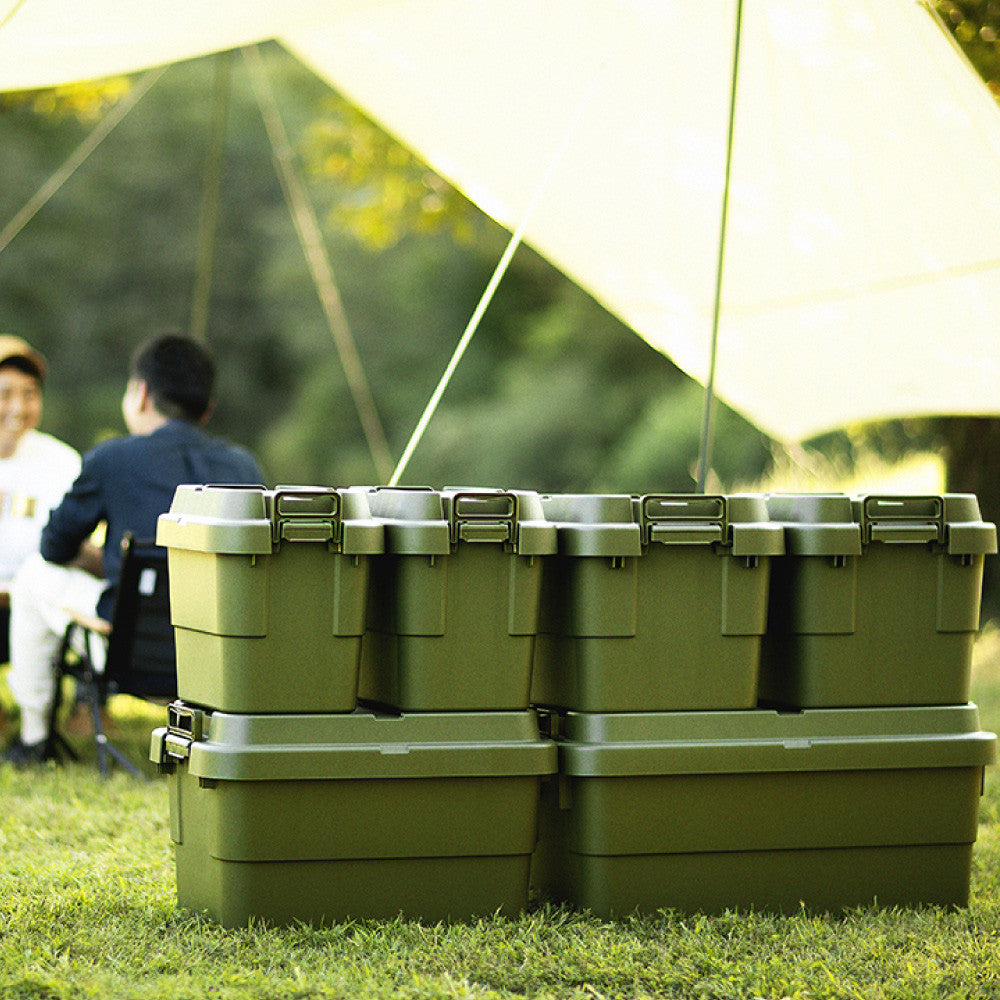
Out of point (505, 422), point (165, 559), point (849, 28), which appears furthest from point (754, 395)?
point (505, 422)

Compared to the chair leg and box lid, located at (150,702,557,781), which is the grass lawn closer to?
box lid, located at (150,702,557,781)

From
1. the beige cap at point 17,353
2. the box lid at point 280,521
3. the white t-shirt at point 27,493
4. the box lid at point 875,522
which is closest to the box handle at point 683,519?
the box lid at point 875,522

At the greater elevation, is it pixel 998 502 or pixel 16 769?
pixel 998 502

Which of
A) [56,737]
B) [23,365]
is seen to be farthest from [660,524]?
[23,365]

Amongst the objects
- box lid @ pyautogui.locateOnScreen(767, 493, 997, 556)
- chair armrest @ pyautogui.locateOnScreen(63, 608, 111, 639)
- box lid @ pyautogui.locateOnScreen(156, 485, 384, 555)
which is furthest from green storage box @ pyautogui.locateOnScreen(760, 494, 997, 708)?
chair armrest @ pyautogui.locateOnScreen(63, 608, 111, 639)

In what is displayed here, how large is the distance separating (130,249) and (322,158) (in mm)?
14928

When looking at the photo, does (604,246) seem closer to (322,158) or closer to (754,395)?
(754,395)

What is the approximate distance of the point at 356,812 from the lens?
3227 millimetres

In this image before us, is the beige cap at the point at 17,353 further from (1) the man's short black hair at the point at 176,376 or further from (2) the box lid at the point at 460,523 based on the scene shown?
(2) the box lid at the point at 460,523

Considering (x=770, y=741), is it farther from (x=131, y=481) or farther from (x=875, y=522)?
(x=131, y=481)

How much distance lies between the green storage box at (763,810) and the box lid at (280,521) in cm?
70

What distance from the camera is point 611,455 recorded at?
2136cm

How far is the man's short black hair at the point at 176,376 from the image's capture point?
5.08 m

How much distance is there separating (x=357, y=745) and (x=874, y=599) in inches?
52.1
